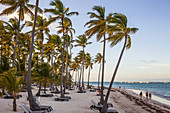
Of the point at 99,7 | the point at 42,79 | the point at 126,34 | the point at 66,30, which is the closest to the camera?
the point at 126,34

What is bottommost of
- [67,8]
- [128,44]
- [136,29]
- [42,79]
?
[42,79]

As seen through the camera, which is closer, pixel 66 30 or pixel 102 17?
pixel 102 17

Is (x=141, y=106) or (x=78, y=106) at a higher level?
(x=78, y=106)

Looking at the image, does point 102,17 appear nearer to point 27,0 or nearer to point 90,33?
point 90,33

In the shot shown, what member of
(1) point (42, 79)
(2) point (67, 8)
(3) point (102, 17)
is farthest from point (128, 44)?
(1) point (42, 79)

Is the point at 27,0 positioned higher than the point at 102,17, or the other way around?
the point at 27,0

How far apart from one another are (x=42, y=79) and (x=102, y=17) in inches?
459

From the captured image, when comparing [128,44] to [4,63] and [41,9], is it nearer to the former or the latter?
[41,9]

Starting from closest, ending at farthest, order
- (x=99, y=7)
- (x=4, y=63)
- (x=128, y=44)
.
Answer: (x=128, y=44) → (x=99, y=7) → (x=4, y=63)

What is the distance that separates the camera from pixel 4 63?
18.4m

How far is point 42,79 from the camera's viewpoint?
19.8 meters

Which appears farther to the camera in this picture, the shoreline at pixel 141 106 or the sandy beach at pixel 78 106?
the shoreline at pixel 141 106

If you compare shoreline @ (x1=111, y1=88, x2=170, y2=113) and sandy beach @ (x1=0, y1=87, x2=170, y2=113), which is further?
shoreline @ (x1=111, y1=88, x2=170, y2=113)

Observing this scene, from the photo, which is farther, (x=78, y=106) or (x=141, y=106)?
(x=141, y=106)
